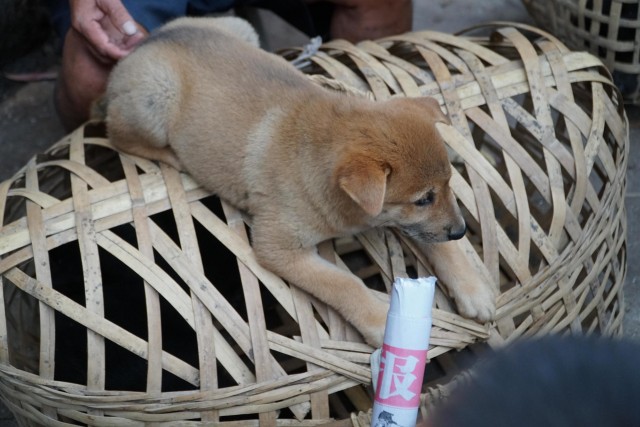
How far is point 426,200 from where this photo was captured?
225 cm

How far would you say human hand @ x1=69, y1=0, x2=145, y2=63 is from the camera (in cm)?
297

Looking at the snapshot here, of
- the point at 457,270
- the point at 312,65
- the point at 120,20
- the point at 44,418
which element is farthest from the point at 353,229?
the point at 120,20

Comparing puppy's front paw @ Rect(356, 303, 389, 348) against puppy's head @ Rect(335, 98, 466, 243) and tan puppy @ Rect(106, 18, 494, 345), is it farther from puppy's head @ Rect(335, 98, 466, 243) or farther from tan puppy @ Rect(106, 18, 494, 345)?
puppy's head @ Rect(335, 98, 466, 243)

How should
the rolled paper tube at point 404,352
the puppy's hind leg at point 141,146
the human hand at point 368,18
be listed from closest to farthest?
the rolled paper tube at point 404,352 → the puppy's hind leg at point 141,146 → the human hand at point 368,18

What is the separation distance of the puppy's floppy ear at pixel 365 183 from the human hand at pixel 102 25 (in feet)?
4.13

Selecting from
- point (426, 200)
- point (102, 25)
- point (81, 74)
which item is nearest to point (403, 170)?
point (426, 200)

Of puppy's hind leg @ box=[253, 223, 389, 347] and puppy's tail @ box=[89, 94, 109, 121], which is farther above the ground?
puppy's tail @ box=[89, 94, 109, 121]

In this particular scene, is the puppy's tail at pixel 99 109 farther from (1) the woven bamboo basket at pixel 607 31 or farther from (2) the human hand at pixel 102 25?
(1) the woven bamboo basket at pixel 607 31

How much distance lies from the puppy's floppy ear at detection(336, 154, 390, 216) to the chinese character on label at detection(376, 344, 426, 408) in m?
0.46

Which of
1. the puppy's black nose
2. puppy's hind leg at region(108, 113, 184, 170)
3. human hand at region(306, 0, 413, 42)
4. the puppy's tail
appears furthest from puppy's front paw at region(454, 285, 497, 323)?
human hand at region(306, 0, 413, 42)

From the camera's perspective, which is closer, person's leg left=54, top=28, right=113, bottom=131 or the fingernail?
the fingernail

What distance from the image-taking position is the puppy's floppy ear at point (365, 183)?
2.04 metres

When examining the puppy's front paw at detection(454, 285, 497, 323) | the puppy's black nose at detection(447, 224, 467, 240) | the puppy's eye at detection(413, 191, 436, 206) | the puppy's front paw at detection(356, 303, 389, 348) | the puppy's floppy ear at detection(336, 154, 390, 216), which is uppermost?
the puppy's floppy ear at detection(336, 154, 390, 216)

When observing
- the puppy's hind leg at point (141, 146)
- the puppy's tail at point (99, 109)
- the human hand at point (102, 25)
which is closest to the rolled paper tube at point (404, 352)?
the puppy's hind leg at point (141, 146)
